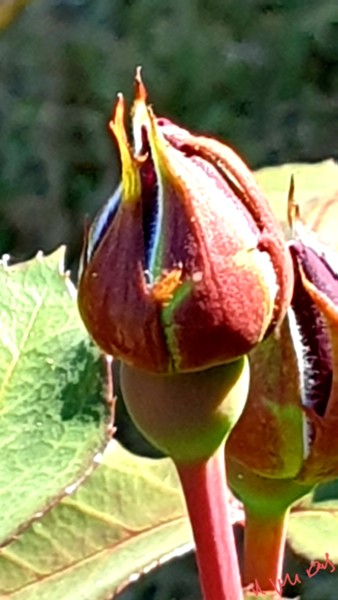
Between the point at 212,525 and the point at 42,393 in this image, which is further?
the point at 42,393

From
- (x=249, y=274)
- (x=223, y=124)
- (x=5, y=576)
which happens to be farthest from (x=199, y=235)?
(x=223, y=124)

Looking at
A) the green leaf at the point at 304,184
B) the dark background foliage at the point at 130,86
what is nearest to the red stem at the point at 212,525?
the green leaf at the point at 304,184

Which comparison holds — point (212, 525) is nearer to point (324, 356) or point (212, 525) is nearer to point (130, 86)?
point (324, 356)

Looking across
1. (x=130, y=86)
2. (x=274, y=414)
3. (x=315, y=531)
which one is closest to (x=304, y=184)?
(x=315, y=531)

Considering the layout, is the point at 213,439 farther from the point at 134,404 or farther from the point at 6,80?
the point at 6,80

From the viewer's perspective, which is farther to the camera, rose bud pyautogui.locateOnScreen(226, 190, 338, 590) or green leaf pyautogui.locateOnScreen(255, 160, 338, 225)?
green leaf pyautogui.locateOnScreen(255, 160, 338, 225)

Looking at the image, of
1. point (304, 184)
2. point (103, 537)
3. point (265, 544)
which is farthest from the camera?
point (304, 184)

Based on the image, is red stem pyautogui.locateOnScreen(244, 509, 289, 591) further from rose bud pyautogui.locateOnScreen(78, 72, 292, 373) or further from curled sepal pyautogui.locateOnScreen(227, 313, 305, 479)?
rose bud pyautogui.locateOnScreen(78, 72, 292, 373)

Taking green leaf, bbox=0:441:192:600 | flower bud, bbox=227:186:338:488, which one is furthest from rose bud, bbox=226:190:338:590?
green leaf, bbox=0:441:192:600
